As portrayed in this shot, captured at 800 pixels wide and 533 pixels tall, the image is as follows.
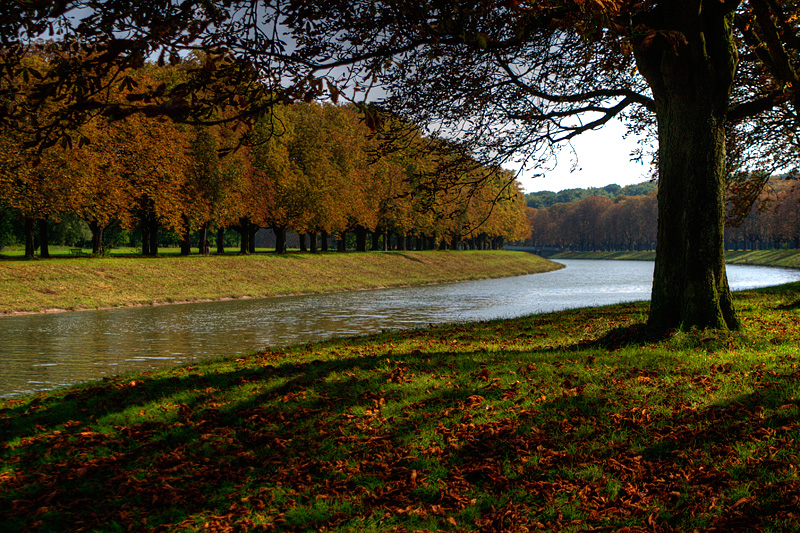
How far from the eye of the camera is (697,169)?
28.8 feet

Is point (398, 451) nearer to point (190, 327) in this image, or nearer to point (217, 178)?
point (190, 327)

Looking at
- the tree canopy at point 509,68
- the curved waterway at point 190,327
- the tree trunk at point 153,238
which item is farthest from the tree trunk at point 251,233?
the tree canopy at point 509,68

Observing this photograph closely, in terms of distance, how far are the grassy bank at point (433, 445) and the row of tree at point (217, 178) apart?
5.47 m

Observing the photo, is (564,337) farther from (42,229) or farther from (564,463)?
(42,229)

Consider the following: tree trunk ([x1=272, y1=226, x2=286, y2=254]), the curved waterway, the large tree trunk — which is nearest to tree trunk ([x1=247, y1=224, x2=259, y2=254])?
tree trunk ([x1=272, y1=226, x2=286, y2=254])

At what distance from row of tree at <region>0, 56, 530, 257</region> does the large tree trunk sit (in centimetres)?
413

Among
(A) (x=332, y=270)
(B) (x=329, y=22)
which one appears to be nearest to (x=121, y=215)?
(A) (x=332, y=270)

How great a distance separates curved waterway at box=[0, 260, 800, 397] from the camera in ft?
40.7

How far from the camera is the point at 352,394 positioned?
7.23 m

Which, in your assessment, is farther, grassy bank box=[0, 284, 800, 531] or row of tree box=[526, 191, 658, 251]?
row of tree box=[526, 191, 658, 251]

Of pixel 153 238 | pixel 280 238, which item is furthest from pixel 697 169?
pixel 280 238

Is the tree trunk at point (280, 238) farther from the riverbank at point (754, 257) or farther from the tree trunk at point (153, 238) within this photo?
the riverbank at point (754, 257)

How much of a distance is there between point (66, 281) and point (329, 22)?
900 inches

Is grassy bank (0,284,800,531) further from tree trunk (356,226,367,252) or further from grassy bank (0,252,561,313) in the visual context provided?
tree trunk (356,226,367,252)
